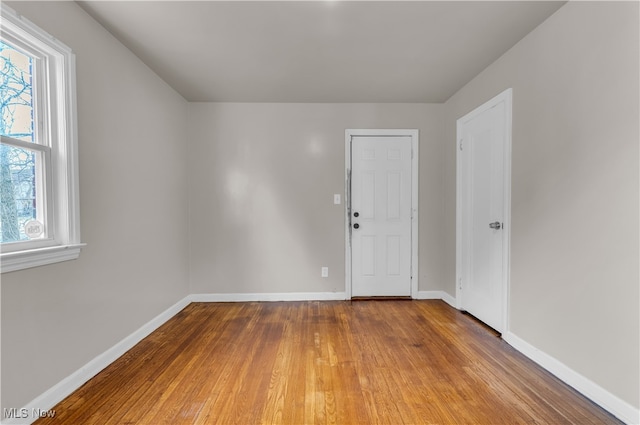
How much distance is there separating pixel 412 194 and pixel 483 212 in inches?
38.3

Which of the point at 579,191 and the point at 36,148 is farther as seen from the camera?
the point at 579,191

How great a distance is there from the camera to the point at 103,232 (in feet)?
7.12

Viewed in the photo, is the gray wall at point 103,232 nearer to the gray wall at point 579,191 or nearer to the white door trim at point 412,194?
the white door trim at point 412,194

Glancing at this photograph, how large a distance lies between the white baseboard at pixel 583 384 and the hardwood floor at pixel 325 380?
0.16ft

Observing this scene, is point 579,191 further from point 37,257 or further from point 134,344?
point 134,344

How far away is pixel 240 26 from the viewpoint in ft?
6.95

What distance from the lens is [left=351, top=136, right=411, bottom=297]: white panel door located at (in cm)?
372

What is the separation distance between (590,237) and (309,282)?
270 centimetres

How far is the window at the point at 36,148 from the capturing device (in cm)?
156

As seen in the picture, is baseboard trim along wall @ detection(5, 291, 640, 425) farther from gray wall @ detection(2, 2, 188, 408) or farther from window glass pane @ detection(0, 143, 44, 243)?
window glass pane @ detection(0, 143, 44, 243)

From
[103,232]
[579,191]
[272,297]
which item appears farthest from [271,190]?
[579,191]

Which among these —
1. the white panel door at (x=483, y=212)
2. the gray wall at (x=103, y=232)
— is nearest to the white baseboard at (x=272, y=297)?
the gray wall at (x=103, y=232)

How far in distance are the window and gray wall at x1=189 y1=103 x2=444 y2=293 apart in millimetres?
1812

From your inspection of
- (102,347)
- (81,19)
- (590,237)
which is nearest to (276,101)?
(81,19)
